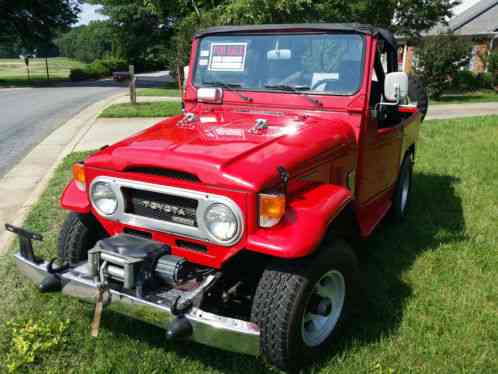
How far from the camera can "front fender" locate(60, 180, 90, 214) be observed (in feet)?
10.0

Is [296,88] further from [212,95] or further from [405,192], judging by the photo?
[405,192]

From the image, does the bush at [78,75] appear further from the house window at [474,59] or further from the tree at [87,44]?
the house window at [474,59]

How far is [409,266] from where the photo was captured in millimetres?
4055

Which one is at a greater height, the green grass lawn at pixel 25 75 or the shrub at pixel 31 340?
the green grass lawn at pixel 25 75

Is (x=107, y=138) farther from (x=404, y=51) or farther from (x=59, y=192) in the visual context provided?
(x=404, y=51)

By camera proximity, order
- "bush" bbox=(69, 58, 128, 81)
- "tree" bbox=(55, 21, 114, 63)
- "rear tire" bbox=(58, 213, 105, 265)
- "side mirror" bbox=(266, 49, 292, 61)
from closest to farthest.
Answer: "rear tire" bbox=(58, 213, 105, 265) < "side mirror" bbox=(266, 49, 292, 61) < "bush" bbox=(69, 58, 128, 81) < "tree" bbox=(55, 21, 114, 63)

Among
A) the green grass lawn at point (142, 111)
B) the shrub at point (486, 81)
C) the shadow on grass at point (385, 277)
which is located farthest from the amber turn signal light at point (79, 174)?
the shrub at point (486, 81)

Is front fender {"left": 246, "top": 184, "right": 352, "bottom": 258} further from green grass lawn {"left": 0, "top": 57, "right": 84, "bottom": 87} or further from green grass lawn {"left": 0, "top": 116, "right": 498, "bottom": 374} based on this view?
green grass lawn {"left": 0, "top": 57, "right": 84, "bottom": 87}

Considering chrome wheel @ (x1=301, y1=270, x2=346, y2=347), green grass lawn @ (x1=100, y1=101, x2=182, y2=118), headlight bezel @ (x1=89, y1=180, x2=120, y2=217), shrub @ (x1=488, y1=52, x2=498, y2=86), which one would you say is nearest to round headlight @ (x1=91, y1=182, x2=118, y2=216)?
headlight bezel @ (x1=89, y1=180, x2=120, y2=217)

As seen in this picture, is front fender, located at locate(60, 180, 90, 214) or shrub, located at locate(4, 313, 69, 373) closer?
shrub, located at locate(4, 313, 69, 373)

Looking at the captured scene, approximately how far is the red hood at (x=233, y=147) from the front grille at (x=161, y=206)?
0.18m

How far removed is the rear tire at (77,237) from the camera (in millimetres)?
3180

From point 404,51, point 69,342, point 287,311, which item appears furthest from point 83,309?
point 404,51

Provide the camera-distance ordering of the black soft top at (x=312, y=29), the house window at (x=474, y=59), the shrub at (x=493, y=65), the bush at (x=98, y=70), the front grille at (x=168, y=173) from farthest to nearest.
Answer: the bush at (x=98, y=70), the house window at (x=474, y=59), the shrub at (x=493, y=65), the black soft top at (x=312, y=29), the front grille at (x=168, y=173)
